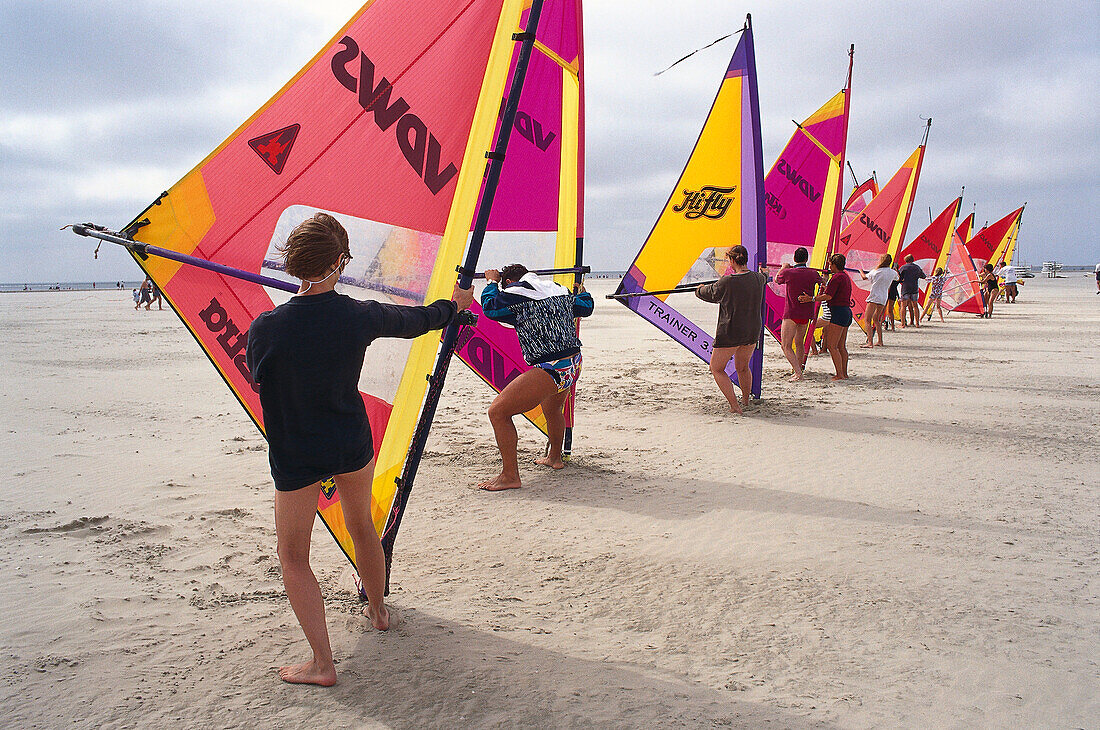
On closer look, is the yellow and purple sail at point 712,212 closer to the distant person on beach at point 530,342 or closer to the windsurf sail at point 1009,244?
the distant person on beach at point 530,342

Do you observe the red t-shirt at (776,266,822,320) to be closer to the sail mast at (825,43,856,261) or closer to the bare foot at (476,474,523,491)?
the sail mast at (825,43,856,261)

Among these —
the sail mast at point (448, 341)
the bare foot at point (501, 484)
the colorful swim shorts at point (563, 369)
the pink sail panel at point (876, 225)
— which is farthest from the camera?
the pink sail panel at point (876, 225)

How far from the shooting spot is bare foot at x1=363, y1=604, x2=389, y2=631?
323 centimetres

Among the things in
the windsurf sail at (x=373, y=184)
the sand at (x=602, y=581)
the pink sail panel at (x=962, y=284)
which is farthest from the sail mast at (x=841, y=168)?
the pink sail panel at (x=962, y=284)

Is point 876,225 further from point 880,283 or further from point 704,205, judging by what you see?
point 704,205

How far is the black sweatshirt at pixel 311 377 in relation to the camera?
2.59 metres

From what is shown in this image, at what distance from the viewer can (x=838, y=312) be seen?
10500 mm

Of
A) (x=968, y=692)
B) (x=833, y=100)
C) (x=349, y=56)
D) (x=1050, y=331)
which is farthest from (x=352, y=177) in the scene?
(x=1050, y=331)

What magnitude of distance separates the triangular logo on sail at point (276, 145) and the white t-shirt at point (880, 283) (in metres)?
12.2

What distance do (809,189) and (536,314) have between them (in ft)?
25.0

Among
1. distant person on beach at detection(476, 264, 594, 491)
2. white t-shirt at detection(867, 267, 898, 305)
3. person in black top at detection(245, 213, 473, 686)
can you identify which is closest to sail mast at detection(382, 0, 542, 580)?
person in black top at detection(245, 213, 473, 686)

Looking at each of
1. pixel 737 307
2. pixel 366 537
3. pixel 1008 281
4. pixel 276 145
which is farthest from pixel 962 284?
pixel 366 537

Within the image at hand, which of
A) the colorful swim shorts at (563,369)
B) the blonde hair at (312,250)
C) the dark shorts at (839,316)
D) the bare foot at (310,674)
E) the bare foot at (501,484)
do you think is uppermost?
the blonde hair at (312,250)

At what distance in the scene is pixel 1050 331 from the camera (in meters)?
17.8
